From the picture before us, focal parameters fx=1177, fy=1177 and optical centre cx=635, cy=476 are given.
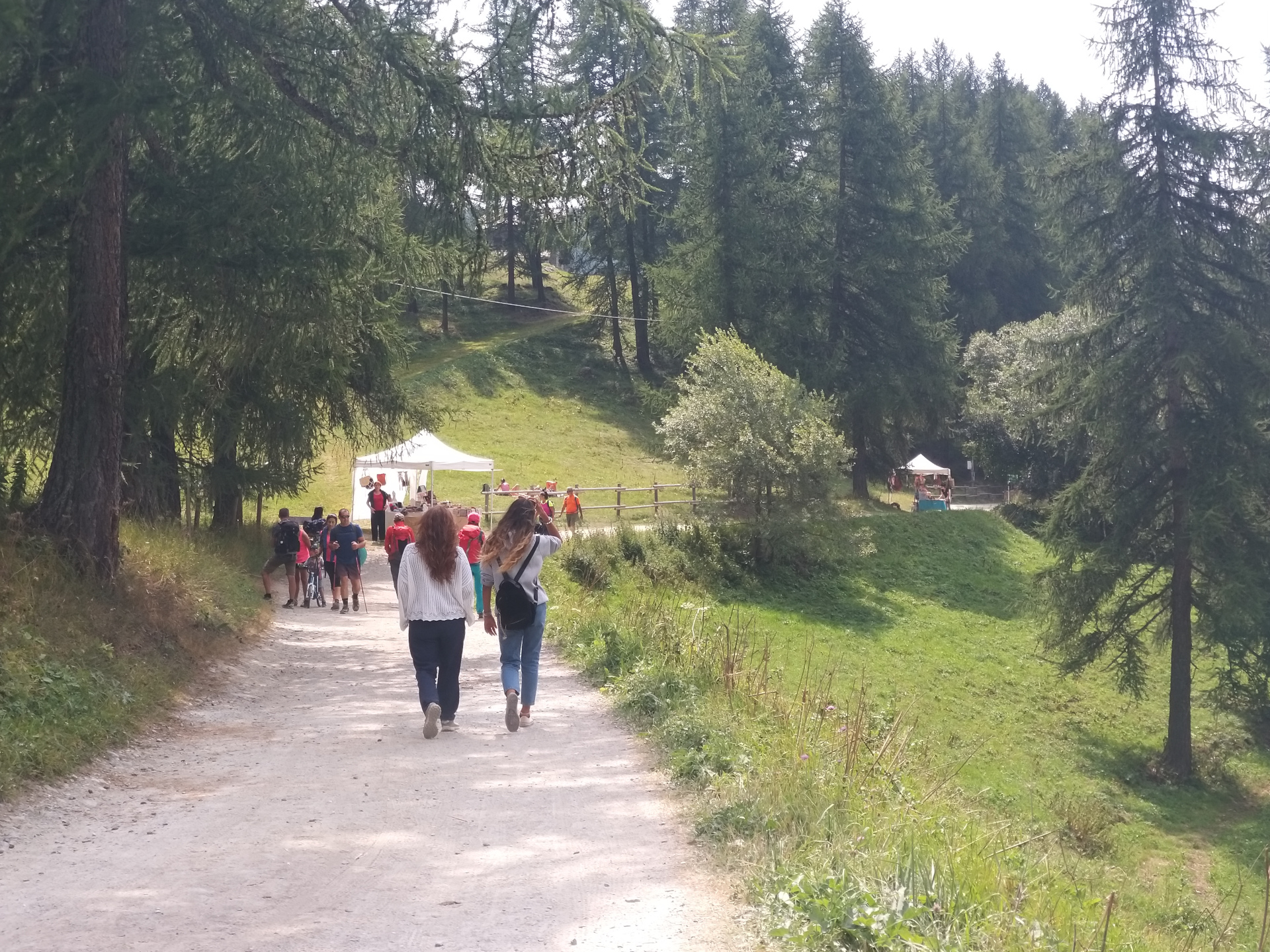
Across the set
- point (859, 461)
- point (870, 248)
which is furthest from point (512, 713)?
point (870, 248)

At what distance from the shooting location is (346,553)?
18.6 meters

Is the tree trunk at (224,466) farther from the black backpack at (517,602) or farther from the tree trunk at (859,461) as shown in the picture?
the tree trunk at (859,461)

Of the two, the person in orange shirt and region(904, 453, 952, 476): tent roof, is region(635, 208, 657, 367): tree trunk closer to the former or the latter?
region(904, 453, 952, 476): tent roof

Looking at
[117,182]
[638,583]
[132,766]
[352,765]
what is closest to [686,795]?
[352,765]

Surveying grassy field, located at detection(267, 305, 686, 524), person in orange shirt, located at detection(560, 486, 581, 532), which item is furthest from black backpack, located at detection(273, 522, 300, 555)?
grassy field, located at detection(267, 305, 686, 524)

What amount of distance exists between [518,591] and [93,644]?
377 cm

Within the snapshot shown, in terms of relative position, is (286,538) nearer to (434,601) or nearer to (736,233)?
(434,601)

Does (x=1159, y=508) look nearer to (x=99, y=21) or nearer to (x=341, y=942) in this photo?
(x=99, y=21)

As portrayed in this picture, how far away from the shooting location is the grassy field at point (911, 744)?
5.18m

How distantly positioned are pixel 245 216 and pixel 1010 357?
43.6 meters

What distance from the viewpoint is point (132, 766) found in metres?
7.96

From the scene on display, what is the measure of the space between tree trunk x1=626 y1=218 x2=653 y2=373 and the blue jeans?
4819 centimetres

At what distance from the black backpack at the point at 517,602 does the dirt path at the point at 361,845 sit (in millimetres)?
873

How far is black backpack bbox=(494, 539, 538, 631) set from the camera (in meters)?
8.77
